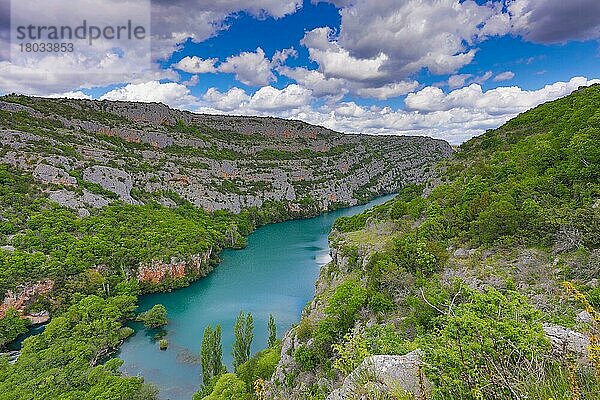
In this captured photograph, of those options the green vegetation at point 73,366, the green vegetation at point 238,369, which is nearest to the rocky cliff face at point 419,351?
the green vegetation at point 238,369

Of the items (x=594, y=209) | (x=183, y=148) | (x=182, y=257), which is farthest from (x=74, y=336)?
(x=183, y=148)

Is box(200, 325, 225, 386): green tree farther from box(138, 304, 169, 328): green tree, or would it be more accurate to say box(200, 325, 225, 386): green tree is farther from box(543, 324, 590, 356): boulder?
box(543, 324, 590, 356): boulder

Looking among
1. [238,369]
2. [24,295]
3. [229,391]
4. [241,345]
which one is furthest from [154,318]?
[229,391]

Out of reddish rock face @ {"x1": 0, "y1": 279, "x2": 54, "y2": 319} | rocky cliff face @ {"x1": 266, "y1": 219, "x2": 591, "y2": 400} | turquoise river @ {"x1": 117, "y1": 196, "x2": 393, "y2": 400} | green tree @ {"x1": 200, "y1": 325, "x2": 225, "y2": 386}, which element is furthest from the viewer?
reddish rock face @ {"x1": 0, "y1": 279, "x2": 54, "y2": 319}

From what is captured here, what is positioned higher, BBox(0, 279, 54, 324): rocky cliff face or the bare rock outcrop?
the bare rock outcrop

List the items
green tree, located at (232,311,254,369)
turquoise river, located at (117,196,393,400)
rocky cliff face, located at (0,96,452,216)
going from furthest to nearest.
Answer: rocky cliff face, located at (0,96,452,216)
turquoise river, located at (117,196,393,400)
green tree, located at (232,311,254,369)

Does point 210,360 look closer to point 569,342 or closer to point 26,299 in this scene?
point 26,299

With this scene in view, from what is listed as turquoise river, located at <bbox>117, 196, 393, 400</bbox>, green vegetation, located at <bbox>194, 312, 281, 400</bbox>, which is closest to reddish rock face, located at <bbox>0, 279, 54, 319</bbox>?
turquoise river, located at <bbox>117, 196, 393, 400</bbox>
